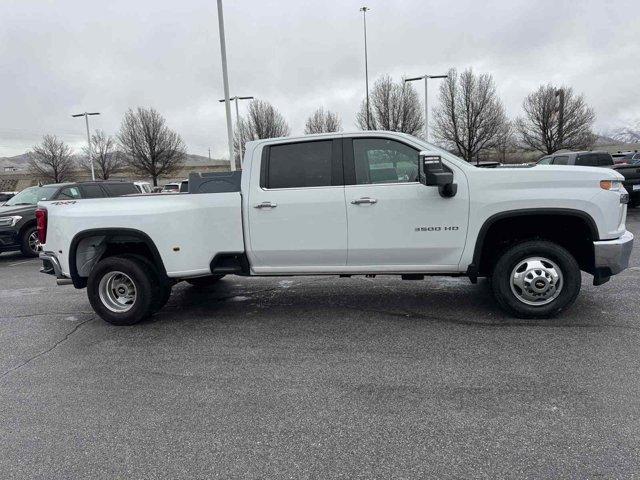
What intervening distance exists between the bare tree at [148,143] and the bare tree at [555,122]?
104ft

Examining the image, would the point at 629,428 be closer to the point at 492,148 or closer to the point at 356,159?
the point at 356,159

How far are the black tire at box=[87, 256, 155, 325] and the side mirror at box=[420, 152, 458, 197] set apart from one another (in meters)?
3.32

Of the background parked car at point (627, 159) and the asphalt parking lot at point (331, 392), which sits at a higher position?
the background parked car at point (627, 159)

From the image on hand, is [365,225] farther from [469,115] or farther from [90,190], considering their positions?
[469,115]

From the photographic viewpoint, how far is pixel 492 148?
40.4 metres

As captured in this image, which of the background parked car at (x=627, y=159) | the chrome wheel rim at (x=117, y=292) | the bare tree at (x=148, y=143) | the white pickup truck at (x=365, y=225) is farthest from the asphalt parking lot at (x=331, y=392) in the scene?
the bare tree at (x=148, y=143)

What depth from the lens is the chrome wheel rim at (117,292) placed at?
5.60m

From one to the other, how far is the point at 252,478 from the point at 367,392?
1.22 metres

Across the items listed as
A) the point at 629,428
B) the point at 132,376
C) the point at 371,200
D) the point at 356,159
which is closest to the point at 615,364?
the point at 629,428

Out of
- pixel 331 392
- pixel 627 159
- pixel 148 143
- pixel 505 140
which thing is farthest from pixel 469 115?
pixel 331 392

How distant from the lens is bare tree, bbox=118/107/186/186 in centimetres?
4425

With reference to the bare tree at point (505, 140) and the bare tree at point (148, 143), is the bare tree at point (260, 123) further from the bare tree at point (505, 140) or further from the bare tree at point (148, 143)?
the bare tree at point (505, 140)

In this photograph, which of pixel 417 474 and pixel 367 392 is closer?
pixel 417 474

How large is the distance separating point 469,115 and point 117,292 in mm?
36560
